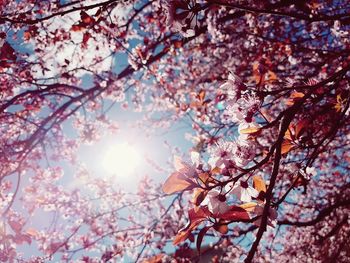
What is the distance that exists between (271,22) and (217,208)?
7371 millimetres

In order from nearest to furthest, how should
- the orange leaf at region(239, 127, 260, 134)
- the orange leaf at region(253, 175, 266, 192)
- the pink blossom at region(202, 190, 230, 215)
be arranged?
the pink blossom at region(202, 190, 230, 215) < the orange leaf at region(253, 175, 266, 192) < the orange leaf at region(239, 127, 260, 134)

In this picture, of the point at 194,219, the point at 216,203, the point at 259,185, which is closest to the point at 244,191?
the point at 259,185

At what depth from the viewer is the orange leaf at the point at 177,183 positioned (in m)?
1.63

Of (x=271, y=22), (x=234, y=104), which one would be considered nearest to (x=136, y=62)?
(x=271, y=22)

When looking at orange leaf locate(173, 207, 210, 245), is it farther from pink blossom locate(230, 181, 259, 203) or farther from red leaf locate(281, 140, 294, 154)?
red leaf locate(281, 140, 294, 154)

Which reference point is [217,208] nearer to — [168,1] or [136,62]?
[168,1]

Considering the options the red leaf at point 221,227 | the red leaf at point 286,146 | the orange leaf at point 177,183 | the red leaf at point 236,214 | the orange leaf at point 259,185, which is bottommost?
the red leaf at point 221,227

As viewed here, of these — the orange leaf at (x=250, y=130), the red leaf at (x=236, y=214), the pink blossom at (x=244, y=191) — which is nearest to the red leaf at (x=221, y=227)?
the red leaf at (x=236, y=214)

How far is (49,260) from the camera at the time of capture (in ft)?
19.4

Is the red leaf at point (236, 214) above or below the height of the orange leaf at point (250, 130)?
below

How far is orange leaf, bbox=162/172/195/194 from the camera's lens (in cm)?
163

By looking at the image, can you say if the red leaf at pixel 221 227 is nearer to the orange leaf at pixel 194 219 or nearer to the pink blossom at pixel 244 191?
the orange leaf at pixel 194 219

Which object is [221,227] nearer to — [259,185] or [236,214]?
[236,214]

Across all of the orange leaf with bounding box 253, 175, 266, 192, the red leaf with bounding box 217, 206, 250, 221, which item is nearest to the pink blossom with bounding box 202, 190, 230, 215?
the red leaf with bounding box 217, 206, 250, 221
